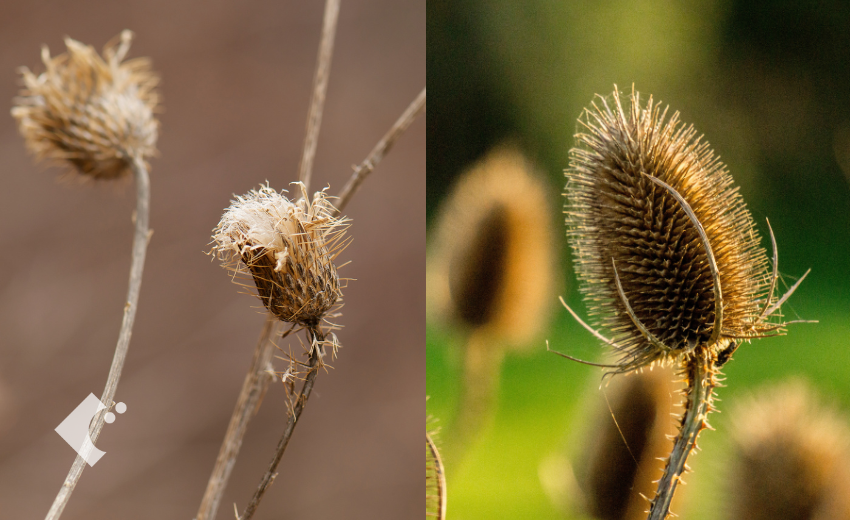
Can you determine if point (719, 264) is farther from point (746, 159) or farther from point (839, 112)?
point (839, 112)

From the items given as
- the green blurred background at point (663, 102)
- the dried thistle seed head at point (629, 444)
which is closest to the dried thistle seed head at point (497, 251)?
the green blurred background at point (663, 102)

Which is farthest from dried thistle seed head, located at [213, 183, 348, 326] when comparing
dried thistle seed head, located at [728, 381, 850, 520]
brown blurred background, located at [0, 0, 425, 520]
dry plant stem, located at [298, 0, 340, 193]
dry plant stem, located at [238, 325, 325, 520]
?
brown blurred background, located at [0, 0, 425, 520]

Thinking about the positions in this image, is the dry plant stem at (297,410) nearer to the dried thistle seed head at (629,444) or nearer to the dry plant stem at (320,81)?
the dry plant stem at (320,81)

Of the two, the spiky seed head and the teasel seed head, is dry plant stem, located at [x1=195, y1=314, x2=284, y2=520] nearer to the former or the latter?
the teasel seed head

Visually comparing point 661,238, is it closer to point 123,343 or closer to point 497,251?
point 497,251

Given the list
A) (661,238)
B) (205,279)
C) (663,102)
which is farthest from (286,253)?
(205,279)
